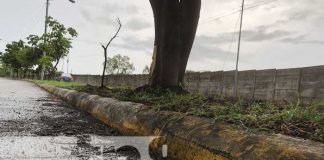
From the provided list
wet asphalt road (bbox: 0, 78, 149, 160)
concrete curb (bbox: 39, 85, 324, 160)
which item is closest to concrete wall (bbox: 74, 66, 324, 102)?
wet asphalt road (bbox: 0, 78, 149, 160)

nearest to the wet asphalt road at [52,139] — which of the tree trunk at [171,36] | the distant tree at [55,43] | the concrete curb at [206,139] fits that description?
the concrete curb at [206,139]

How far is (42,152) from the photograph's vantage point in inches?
108

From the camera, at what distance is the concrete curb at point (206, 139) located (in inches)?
71.3

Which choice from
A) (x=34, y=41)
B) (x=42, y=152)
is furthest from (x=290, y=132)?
(x=34, y=41)

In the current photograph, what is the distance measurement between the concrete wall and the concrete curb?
262 inches

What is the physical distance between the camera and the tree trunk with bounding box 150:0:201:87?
590 centimetres

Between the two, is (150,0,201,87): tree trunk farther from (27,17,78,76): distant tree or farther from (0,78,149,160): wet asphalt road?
(27,17,78,76): distant tree

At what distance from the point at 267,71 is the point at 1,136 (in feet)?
57.9

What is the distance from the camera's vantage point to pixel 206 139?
2.37 m

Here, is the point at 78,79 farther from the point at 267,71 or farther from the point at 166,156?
the point at 166,156

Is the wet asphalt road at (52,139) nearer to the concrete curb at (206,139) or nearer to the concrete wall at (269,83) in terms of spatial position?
the concrete curb at (206,139)

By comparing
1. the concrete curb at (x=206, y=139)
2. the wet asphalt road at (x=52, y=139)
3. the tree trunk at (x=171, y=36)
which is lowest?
the wet asphalt road at (x=52, y=139)

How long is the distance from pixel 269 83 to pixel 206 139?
703 inches

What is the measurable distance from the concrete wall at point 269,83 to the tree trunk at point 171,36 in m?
3.88
